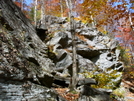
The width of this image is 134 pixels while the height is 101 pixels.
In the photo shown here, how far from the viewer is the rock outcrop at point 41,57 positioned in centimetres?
354

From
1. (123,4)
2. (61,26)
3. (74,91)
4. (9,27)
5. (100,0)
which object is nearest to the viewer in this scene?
(9,27)

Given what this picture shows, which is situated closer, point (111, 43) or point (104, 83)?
point (104, 83)

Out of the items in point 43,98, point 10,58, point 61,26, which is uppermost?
point 61,26

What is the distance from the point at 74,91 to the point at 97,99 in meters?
1.35

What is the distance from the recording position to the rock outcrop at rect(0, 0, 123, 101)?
3.54m

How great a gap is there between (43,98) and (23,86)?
77cm

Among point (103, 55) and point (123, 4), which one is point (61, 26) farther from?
point (123, 4)

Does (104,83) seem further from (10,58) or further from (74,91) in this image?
(10,58)

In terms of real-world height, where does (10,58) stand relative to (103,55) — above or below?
above

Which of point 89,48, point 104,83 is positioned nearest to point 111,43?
point 89,48

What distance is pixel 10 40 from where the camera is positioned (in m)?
4.63

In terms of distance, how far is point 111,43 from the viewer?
15.1 metres

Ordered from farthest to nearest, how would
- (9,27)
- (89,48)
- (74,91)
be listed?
(89,48), (74,91), (9,27)

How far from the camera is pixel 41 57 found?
20.6ft
